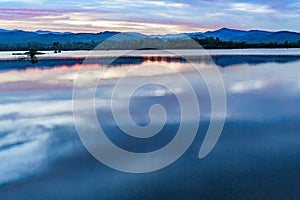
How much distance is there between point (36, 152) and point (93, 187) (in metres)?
2.27

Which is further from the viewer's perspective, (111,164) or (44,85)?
(44,85)

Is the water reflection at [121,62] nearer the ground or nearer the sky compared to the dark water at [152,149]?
nearer the ground

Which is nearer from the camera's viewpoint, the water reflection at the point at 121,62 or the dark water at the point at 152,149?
the dark water at the point at 152,149

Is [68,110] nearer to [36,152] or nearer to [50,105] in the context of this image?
[50,105]

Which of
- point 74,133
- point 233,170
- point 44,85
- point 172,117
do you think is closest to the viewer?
point 233,170

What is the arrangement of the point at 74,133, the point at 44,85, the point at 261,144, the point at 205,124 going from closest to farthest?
the point at 261,144 → the point at 74,133 → the point at 205,124 → the point at 44,85

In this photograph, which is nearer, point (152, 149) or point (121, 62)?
point (152, 149)

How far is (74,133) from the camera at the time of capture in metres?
9.41

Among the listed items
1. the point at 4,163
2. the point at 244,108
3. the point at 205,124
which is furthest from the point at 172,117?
the point at 4,163

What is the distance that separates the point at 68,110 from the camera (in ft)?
40.8

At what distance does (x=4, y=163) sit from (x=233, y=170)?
4206 millimetres

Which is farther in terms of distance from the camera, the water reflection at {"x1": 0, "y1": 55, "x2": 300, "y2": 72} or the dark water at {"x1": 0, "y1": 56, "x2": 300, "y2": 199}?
the water reflection at {"x1": 0, "y1": 55, "x2": 300, "y2": 72}

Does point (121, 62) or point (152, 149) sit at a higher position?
point (152, 149)

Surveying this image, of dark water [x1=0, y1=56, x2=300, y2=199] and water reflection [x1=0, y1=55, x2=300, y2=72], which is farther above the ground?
dark water [x1=0, y1=56, x2=300, y2=199]
